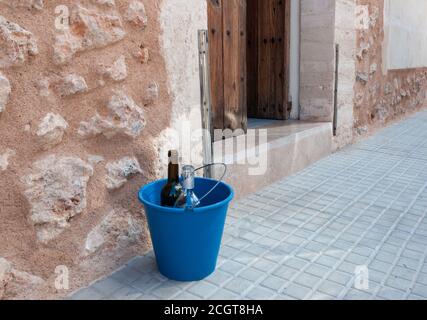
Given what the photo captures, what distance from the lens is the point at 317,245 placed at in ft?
6.69

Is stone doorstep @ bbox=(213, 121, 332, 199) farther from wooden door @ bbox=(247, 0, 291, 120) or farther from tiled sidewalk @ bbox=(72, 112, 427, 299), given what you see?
wooden door @ bbox=(247, 0, 291, 120)

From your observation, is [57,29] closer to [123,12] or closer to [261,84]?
[123,12]

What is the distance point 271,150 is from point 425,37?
535cm

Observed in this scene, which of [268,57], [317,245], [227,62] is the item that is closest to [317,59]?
[268,57]

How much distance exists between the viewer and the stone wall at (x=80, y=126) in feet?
4.59

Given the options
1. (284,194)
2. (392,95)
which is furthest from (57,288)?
(392,95)

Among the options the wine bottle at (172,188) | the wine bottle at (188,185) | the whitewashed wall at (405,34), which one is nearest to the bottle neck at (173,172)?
the wine bottle at (172,188)

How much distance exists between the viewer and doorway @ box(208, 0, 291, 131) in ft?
9.97

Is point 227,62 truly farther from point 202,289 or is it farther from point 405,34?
point 405,34

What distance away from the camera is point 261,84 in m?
4.14

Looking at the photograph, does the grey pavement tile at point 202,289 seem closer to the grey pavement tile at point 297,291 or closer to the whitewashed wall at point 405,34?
the grey pavement tile at point 297,291

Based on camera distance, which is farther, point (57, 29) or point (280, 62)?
point (280, 62)

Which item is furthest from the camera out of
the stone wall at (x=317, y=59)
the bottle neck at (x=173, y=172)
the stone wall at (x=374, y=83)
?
the stone wall at (x=374, y=83)

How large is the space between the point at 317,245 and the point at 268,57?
8.13 feet
